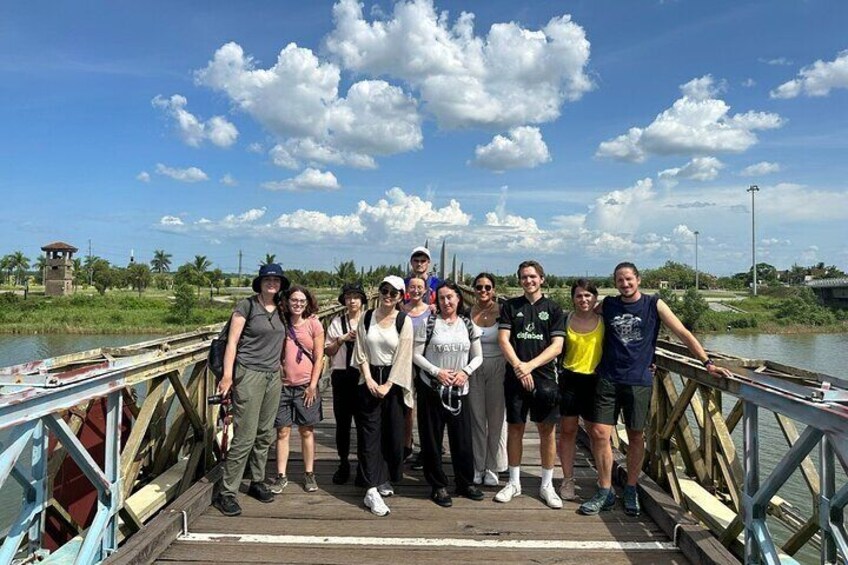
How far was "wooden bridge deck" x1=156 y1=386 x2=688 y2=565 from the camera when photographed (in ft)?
9.53

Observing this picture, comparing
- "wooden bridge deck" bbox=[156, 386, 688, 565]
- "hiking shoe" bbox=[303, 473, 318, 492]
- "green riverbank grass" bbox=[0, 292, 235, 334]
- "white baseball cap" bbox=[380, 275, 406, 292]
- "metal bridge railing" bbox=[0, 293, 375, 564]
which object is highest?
"white baseball cap" bbox=[380, 275, 406, 292]

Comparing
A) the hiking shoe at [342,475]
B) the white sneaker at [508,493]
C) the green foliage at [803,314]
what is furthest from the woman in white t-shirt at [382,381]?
the green foliage at [803,314]

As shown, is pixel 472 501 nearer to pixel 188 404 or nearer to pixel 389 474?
pixel 389 474

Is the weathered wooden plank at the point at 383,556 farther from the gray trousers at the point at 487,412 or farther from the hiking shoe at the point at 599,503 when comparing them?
the gray trousers at the point at 487,412

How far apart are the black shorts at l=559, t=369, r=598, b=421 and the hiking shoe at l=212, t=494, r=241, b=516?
6.66 ft

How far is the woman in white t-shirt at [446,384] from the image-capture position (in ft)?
11.6

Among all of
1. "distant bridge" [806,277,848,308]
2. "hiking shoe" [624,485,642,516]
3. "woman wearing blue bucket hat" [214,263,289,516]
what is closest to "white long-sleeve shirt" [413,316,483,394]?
"woman wearing blue bucket hat" [214,263,289,516]

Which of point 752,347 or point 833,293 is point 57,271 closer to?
point 752,347

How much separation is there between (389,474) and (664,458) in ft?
5.98

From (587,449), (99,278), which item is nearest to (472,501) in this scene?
(587,449)

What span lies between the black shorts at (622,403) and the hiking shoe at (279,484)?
2026 millimetres

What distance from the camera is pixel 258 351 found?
3.44 metres

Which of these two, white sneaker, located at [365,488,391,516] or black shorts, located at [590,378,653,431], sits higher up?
black shorts, located at [590,378,653,431]

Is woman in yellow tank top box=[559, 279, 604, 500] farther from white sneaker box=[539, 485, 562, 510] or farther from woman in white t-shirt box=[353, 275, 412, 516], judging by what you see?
woman in white t-shirt box=[353, 275, 412, 516]
